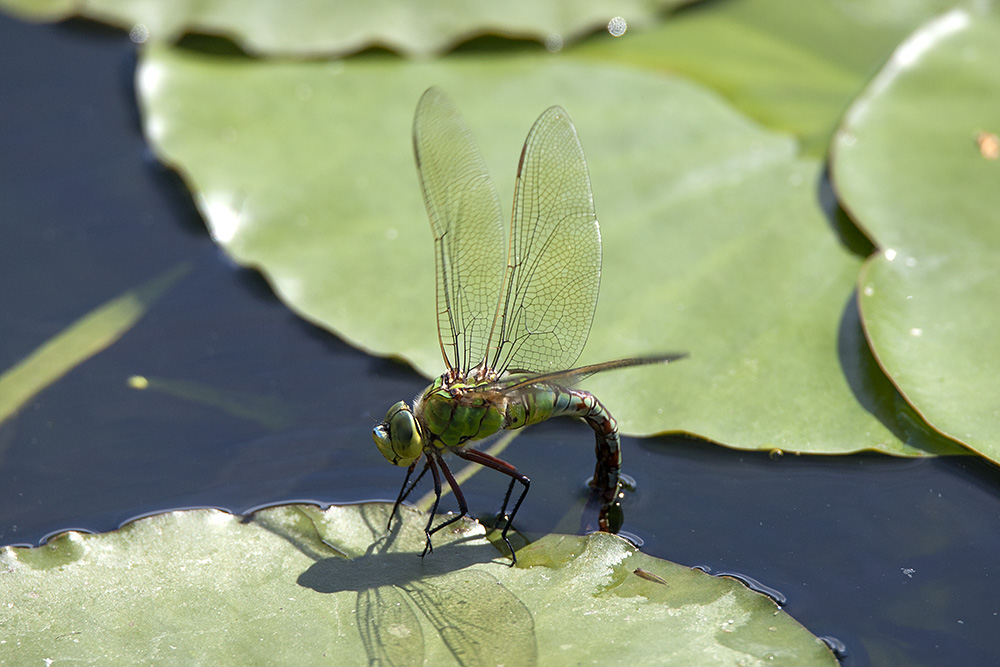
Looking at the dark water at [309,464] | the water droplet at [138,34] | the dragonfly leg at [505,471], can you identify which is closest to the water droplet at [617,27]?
the dark water at [309,464]

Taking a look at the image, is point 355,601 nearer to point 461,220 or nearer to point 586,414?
point 586,414

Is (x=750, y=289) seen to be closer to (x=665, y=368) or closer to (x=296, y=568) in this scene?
(x=665, y=368)

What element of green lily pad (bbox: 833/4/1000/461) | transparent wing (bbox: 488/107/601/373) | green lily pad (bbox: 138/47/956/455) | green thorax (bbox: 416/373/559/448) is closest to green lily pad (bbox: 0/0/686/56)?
green lily pad (bbox: 138/47/956/455)

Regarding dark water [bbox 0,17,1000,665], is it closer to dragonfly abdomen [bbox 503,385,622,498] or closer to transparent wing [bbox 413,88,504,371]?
dragonfly abdomen [bbox 503,385,622,498]

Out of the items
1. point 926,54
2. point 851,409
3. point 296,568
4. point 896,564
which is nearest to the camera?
point 296,568

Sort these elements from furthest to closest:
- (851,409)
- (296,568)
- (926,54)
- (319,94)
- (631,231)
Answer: (319,94) → (926,54) → (631,231) → (851,409) → (296,568)

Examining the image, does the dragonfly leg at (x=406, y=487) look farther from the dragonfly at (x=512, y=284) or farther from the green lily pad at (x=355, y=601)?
the green lily pad at (x=355, y=601)

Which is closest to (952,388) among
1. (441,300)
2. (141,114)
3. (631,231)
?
(631,231)
